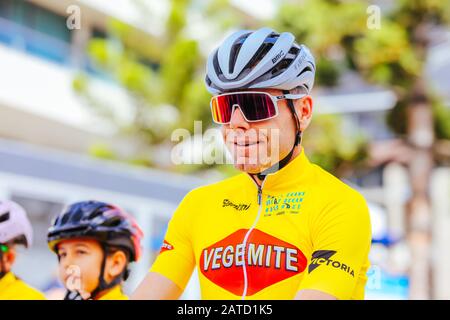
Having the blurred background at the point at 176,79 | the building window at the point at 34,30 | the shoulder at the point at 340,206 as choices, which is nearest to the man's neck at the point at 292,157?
the shoulder at the point at 340,206

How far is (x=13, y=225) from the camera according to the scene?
3559 mm

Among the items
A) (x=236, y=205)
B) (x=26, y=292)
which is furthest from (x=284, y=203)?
(x=26, y=292)

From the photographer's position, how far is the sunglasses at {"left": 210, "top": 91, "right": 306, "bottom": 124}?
2350mm

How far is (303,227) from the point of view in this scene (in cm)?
230

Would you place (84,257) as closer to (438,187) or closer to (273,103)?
(273,103)

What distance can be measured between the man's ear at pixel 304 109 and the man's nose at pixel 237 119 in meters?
0.17

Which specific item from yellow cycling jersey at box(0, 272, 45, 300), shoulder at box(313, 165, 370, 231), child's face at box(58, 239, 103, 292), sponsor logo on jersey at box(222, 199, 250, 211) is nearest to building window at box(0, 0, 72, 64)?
yellow cycling jersey at box(0, 272, 45, 300)

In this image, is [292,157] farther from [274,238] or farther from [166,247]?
[166,247]

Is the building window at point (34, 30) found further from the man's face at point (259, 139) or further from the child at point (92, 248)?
the man's face at point (259, 139)

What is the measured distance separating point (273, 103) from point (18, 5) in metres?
A: 19.4

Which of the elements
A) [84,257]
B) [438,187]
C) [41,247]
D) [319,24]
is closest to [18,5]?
[319,24]

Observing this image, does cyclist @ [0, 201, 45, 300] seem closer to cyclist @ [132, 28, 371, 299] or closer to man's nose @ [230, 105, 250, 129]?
cyclist @ [132, 28, 371, 299]

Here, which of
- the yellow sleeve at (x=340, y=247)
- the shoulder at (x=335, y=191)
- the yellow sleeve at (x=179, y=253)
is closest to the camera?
the yellow sleeve at (x=340, y=247)

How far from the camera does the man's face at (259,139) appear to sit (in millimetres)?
2369
